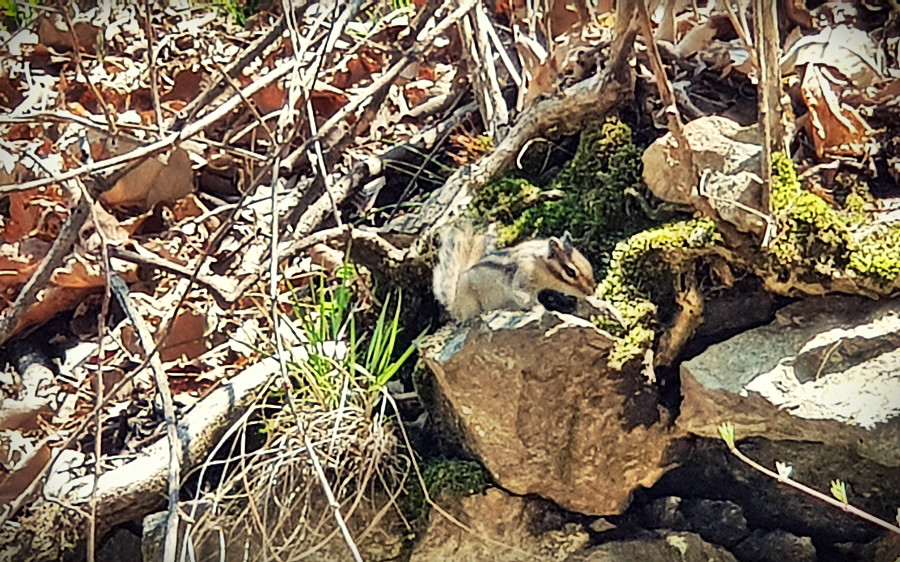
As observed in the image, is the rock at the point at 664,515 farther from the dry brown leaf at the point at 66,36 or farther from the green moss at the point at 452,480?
the dry brown leaf at the point at 66,36

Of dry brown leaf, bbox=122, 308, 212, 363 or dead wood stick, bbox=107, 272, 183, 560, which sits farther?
dry brown leaf, bbox=122, 308, 212, 363

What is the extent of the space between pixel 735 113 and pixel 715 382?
536 millimetres

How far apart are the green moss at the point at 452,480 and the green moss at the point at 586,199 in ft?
1.31

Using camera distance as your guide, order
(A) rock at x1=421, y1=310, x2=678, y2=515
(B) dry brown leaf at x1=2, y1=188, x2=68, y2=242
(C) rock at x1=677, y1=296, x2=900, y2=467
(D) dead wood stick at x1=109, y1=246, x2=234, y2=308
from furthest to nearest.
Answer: (B) dry brown leaf at x1=2, y1=188, x2=68, y2=242
(D) dead wood stick at x1=109, y1=246, x2=234, y2=308
(A) rock at x1=421, y1=310, x2=678, y2=515
(C) rock at x1=677, y1=296, x2=900, y2=467

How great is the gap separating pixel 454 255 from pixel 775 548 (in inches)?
28.6

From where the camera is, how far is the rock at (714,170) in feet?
3.88

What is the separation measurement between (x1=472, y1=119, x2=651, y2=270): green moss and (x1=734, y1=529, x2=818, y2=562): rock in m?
0.52

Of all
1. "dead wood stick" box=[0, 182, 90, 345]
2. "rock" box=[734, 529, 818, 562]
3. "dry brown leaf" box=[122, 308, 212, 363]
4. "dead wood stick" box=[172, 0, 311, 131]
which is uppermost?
"dead wood stick" box=[172, 0, 311, 131]

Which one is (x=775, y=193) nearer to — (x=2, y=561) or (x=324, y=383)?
(x=324, y=383)

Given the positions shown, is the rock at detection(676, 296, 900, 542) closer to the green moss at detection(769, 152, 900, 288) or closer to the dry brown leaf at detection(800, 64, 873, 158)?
the green moss at detection(769, 152, 900, 288)

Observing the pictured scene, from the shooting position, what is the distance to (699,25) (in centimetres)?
159

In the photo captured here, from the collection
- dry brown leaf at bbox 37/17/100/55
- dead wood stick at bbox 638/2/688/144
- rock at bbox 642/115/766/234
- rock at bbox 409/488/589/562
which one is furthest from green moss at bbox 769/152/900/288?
dry brown leaf at bbox 37/17/100/55

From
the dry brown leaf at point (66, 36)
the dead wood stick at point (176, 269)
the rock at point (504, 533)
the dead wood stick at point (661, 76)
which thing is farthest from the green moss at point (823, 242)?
the dry brown leaf at point (66, 36)

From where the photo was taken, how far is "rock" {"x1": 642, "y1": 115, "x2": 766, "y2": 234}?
118 cm
